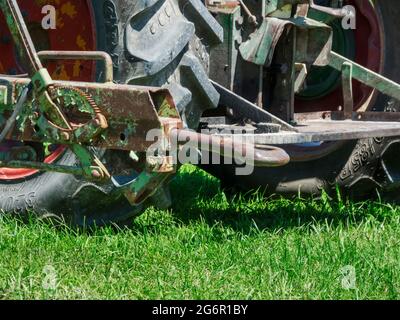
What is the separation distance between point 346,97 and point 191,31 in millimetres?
883

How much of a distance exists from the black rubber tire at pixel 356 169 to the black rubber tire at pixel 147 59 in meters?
1.01

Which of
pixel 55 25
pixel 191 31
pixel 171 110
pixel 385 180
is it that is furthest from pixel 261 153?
pixel 385 180

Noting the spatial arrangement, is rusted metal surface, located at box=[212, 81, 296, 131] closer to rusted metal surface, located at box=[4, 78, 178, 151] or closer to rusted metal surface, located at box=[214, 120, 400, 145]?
rusted metal surface, located at box=[214, 120, 400, 145]

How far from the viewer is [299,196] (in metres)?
4.89

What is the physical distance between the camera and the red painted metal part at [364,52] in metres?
4.64

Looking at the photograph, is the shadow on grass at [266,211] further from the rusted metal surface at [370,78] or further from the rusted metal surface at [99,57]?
the rusted metal surface at [99,57]

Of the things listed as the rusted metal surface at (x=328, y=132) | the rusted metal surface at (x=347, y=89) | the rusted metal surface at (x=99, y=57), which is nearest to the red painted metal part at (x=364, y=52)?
the rusted metal surface at (x=347, y=89)

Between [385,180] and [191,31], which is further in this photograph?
[385,180]

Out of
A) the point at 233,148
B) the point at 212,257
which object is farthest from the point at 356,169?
the point at 233,148

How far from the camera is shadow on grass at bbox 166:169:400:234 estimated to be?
448 centimetres

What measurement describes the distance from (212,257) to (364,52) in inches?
55.9

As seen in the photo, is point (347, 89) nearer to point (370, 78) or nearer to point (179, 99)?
point (370, 78)

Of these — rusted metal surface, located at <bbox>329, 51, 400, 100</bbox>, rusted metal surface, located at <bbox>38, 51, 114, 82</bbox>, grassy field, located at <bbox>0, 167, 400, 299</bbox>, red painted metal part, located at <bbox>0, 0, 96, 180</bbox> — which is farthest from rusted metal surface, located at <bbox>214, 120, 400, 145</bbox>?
red painted metal part, located at <bbox>0, 0, 96, 180</bbox>
